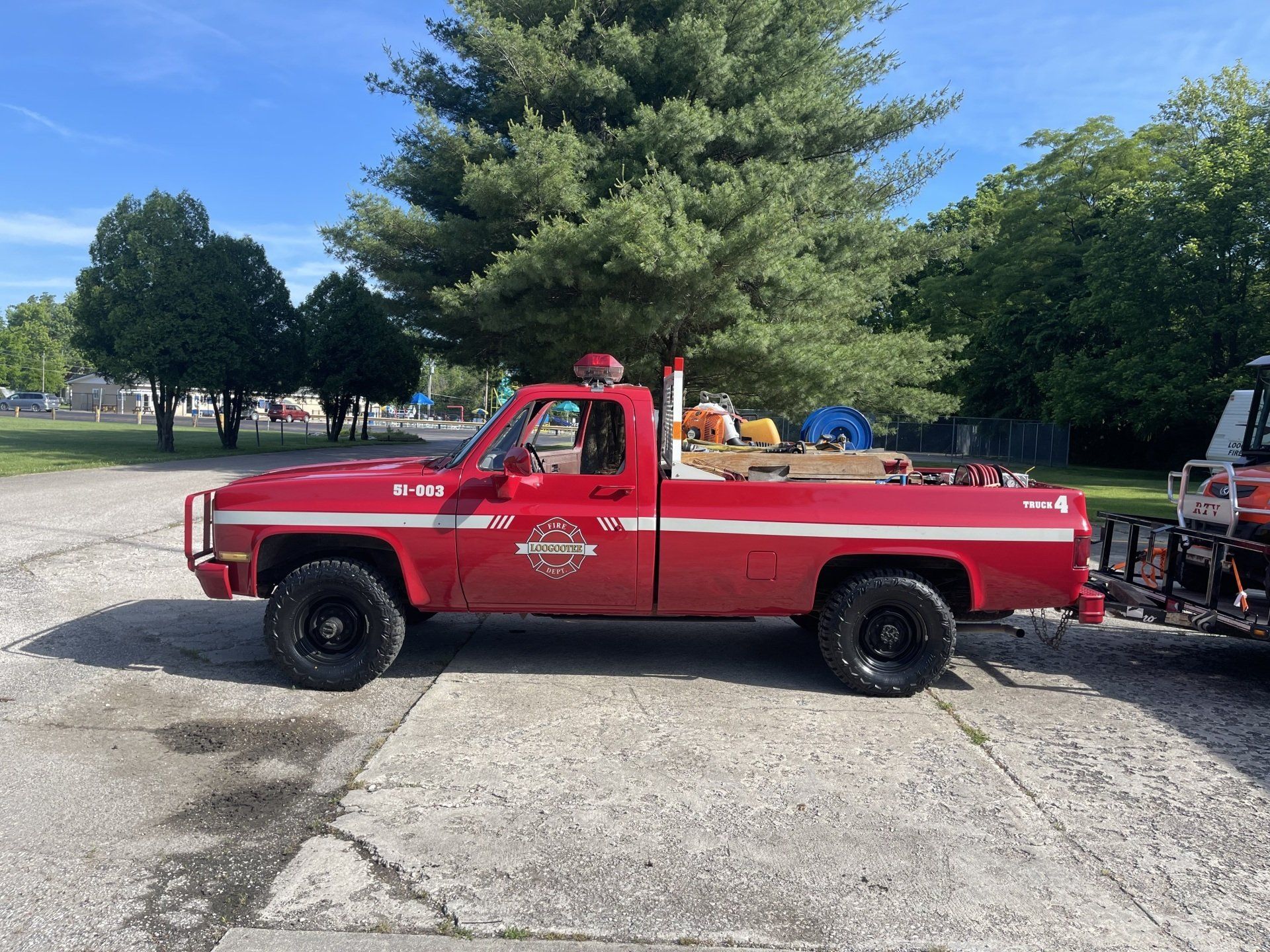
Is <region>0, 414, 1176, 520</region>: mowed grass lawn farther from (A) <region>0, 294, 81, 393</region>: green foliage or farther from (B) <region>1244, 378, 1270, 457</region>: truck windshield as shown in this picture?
(A) <region>0, 294, 81, 393</region>: green foliage

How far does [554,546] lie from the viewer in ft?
19.1

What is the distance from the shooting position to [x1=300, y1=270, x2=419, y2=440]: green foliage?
126 ft

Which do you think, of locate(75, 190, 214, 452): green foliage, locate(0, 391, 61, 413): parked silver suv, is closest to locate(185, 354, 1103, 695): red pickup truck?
locate(75, 190, 214, 452): green foliage

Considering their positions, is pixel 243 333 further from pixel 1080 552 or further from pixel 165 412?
pixel 1080 552

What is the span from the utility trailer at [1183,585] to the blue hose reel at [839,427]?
6.90ft

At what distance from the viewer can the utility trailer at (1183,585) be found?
238 inches

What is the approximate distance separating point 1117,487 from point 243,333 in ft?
85.9

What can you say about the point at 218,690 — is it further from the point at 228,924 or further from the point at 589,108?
the point at 589,108

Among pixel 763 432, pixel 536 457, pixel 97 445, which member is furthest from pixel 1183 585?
pixel 97 445

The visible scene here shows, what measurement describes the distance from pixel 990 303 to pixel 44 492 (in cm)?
3964

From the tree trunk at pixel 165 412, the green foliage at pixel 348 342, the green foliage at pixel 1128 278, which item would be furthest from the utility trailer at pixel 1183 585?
the green foliage at pixel 348 342

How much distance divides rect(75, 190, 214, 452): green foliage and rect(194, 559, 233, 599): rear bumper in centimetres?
2368

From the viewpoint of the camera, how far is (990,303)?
1721 inches

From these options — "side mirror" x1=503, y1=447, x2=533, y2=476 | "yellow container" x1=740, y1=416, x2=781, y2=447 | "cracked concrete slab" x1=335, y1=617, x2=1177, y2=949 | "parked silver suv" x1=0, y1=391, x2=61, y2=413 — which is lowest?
"parked silver suv" x1=0, y1=391, x2=61, y2=413
